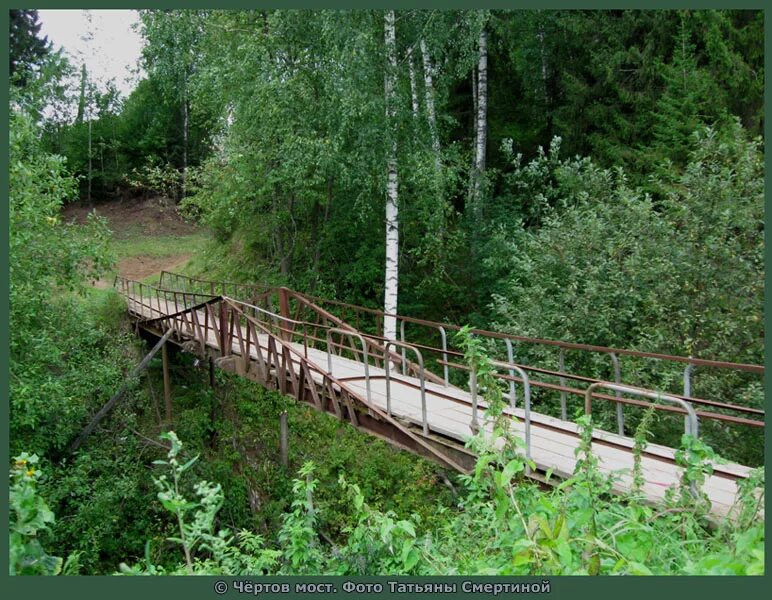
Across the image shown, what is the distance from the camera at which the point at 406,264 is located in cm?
1535

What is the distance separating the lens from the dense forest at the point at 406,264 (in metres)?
3.66

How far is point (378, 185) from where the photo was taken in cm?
1185

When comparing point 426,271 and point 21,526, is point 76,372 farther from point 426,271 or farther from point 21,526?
point 426,271

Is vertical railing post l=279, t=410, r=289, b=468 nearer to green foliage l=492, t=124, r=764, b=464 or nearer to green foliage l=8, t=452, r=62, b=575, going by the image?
green foliage l=492, t=124, r=764, b=464

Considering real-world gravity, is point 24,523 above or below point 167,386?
above

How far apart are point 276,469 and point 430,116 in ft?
26.2

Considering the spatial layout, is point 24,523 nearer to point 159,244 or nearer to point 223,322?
point 223,322

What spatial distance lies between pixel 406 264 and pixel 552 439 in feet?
33.3

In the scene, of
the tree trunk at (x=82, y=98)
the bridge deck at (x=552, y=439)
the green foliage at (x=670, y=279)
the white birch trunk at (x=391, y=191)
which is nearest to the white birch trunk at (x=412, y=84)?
the white birch trunk at (x=391, y=191)

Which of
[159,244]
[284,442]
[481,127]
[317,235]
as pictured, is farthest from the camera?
[159,244]

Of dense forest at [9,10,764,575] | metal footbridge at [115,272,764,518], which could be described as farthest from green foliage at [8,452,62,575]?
metal footbridge at [115,272,764,518]

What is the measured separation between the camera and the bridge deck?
444 centimetres

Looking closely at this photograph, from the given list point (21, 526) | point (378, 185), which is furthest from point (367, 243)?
point (21, 526)

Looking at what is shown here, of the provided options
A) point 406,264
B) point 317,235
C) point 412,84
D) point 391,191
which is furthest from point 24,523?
point 406,264
